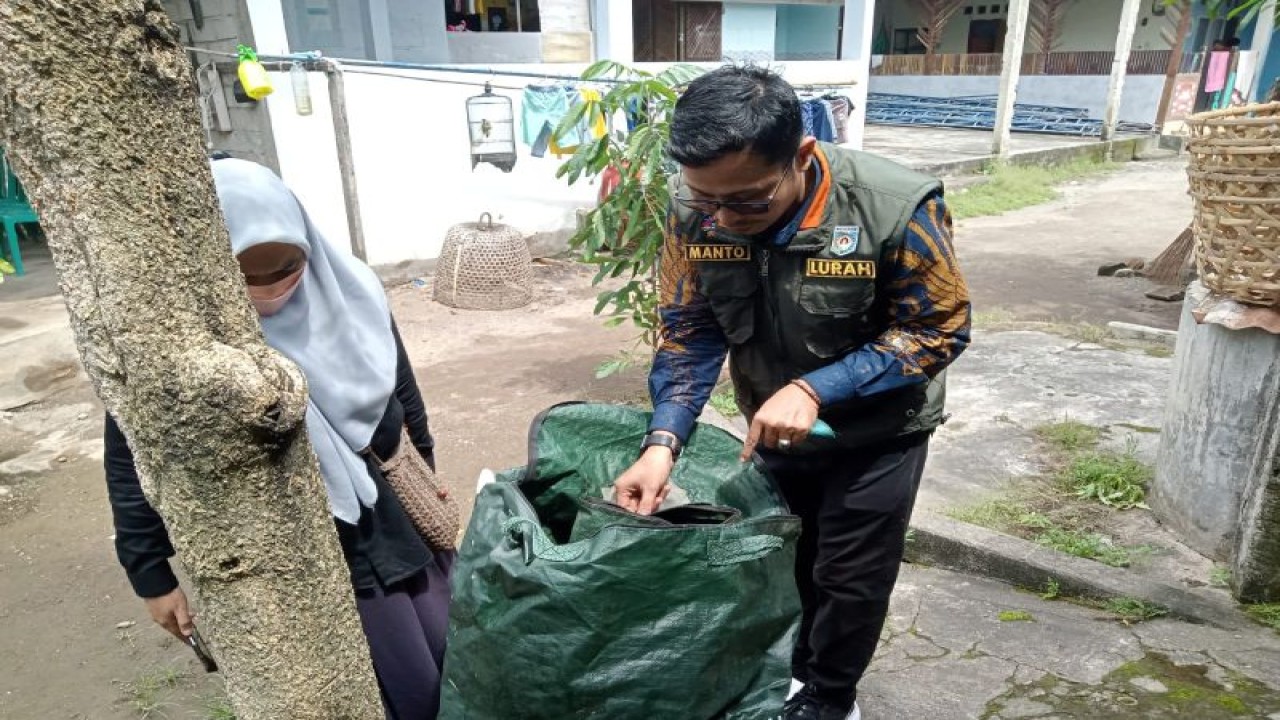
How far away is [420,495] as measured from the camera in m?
1.77

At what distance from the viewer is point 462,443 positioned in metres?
4.55

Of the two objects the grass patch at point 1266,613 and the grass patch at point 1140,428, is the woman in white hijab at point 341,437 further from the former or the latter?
the grass patch at point 1140,428

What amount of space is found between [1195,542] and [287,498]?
118 inches

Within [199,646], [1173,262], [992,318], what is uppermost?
[199,646]

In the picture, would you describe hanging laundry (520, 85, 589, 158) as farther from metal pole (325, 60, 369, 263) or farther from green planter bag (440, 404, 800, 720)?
green planter bag (440, 404, 800, 720)

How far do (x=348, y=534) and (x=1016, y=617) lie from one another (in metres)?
2.07

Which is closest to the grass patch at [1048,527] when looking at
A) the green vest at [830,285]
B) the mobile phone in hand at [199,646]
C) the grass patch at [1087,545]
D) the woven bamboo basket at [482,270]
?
the grass patch at [1087,545]

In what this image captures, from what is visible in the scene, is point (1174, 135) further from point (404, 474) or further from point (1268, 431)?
point (404, 474)

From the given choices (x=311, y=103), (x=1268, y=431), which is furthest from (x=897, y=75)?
(x=1268, y=431)

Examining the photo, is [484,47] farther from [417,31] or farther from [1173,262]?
[1173,262]

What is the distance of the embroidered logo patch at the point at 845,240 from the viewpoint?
160 centimetres

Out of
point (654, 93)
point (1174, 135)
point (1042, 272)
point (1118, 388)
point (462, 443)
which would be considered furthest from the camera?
point (1174, 135)

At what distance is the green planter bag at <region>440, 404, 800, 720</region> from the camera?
3.80 ft

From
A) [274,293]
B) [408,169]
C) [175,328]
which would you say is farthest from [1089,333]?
[175,328]
